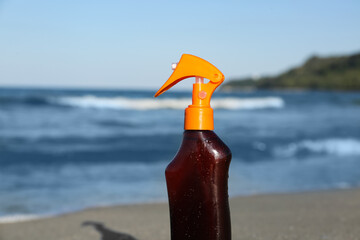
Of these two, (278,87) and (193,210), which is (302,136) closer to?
(193,210)

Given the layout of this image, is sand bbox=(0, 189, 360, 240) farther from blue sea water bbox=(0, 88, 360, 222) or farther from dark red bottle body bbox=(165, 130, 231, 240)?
dark red bottle body bbox=(165, 130, 231, 240)

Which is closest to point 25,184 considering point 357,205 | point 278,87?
point 357,205

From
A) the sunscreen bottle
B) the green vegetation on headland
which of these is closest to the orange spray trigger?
the sunscreen bottle

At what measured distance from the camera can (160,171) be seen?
6914 mm

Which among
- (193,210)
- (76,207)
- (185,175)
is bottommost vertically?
(76,207)

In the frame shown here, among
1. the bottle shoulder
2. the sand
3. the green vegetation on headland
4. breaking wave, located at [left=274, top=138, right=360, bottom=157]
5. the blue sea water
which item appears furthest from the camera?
the green vegetation on headland

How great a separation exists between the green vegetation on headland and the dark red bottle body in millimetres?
66626

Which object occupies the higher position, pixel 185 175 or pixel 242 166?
pixel 185 175

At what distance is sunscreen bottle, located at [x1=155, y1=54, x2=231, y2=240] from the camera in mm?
1565

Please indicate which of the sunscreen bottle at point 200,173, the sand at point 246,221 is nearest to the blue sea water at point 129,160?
the sand at point 246,221

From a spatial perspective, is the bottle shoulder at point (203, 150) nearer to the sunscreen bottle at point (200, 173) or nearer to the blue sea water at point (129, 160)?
the sunscreen bottle at point (200, 173)

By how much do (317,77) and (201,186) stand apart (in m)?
84.6

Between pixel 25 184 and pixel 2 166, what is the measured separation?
1385 mm

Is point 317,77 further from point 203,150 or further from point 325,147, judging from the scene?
point 203,150
